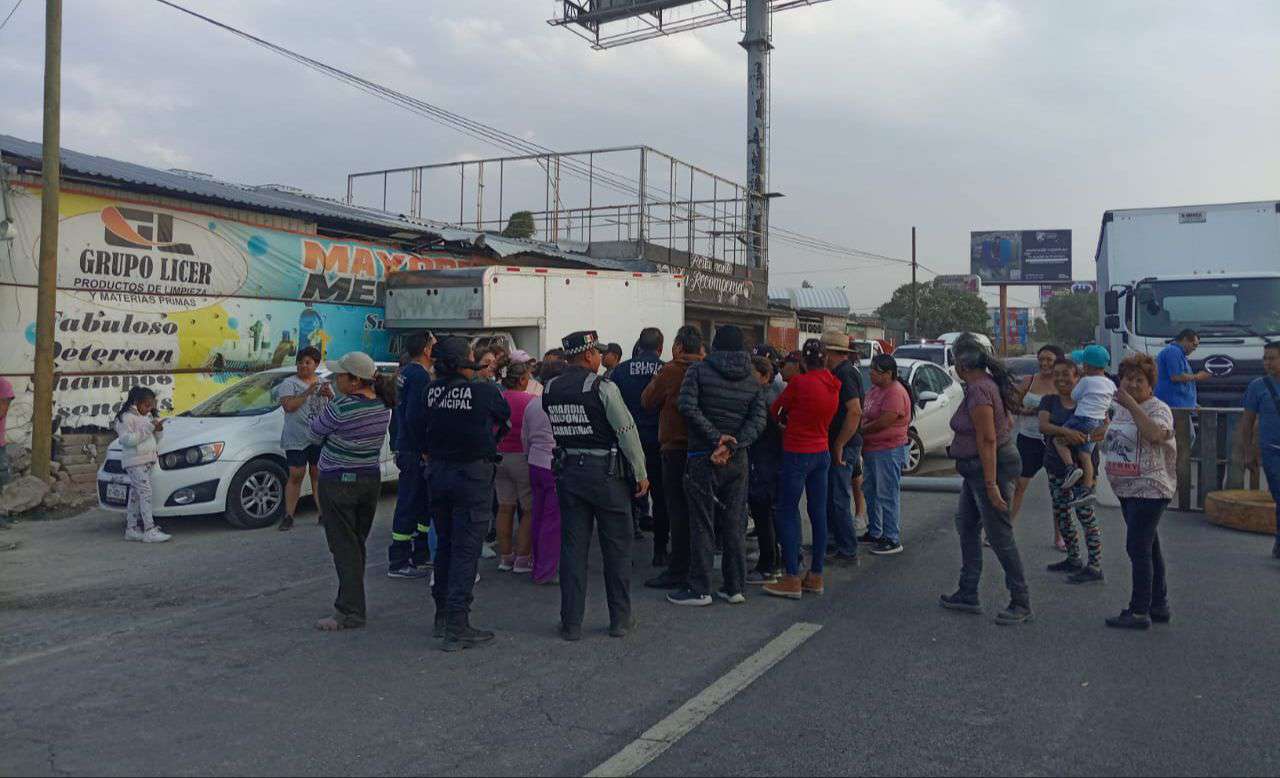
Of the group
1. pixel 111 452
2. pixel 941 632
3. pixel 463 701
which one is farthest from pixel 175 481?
pixel 941 632

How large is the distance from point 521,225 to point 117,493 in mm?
15874

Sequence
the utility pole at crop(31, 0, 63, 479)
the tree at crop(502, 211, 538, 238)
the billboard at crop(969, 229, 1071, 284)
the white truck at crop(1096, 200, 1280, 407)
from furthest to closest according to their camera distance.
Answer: the billboard at crop(969, 229, 1071, 284), the tree at crop(502, 211, 538, 238), the white truck at crop(1096, 200, 1280, 407), the utility pole at crop(31, 0, 63, 479)

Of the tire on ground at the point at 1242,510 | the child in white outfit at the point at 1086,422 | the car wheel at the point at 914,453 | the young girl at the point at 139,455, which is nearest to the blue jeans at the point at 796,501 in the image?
the child in white outfit at the point at 1086,422

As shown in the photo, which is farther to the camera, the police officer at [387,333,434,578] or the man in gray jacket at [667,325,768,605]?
the police officer at [387,333,434,578]

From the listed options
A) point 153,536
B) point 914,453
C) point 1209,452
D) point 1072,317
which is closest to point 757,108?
point 914,453

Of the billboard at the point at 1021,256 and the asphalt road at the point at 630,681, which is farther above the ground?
the billboard at the point at 1021,256

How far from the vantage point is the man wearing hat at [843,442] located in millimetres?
7020

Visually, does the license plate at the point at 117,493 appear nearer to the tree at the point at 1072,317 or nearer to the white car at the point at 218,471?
the white car at the point at 218,471

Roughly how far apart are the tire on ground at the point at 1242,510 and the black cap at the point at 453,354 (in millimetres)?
7045

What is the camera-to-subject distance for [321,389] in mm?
8062

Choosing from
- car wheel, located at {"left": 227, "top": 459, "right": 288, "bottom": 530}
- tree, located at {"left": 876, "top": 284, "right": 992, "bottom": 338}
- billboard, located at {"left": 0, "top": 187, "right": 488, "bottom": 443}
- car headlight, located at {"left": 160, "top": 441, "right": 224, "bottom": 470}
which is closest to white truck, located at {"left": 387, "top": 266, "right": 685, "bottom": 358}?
billboard, located at {"left": 0, "top": 187, "right": 488, "bottom": 443}

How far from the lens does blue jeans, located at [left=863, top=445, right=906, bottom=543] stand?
7926 mm

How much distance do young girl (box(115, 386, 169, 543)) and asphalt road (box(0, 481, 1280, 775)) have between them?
1300 mm

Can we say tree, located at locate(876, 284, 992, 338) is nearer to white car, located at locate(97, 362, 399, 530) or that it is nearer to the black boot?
white car, located at locate(97, 362, 399, 530)
